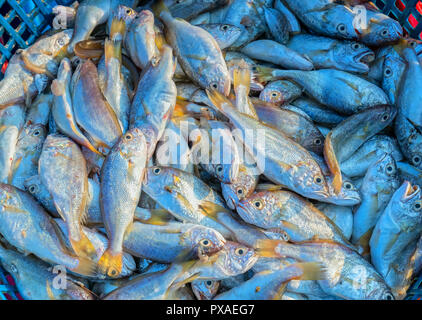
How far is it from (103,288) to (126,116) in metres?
1.04

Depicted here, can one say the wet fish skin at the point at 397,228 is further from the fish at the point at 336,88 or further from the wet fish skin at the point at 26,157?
the wet fish skin at the point at 26,157

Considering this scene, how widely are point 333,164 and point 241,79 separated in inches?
31.9

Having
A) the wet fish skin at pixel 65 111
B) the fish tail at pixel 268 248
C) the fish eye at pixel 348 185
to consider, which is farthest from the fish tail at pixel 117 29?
the fish eye at pixel 348 185

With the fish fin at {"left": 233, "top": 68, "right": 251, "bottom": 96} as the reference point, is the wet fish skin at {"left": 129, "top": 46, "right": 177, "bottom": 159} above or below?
above

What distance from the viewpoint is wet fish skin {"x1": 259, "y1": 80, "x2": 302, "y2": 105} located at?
2.81m

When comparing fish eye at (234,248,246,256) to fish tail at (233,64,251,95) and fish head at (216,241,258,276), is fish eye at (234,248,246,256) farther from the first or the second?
fish tail at (233,64,251,95)

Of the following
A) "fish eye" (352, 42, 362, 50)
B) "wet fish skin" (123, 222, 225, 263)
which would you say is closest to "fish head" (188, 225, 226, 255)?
"wet fish skin" (123, 222, 225, 263)

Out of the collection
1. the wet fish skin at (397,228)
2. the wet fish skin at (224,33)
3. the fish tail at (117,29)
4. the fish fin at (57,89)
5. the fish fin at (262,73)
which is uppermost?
the fish tail at (117,29)

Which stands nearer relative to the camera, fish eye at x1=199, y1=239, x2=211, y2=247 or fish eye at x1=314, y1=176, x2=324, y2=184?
fish eye at x1=199, y1=239, x2=211, y2=247

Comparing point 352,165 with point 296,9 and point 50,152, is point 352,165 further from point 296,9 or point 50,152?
point 50,152

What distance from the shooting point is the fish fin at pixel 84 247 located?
223 centimetres

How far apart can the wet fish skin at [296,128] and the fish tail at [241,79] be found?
0.23 meters

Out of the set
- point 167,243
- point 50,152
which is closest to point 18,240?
point 50,152

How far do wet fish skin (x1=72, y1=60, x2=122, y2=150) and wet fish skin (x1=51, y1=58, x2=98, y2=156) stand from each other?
0.04 meters
